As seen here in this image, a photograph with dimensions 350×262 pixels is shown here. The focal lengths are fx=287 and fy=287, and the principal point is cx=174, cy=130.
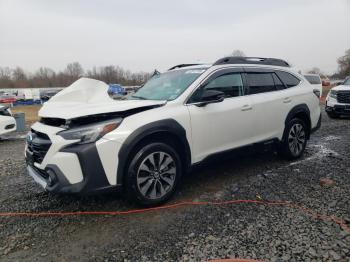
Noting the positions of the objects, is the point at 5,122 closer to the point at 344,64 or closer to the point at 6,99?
the point at 6,99

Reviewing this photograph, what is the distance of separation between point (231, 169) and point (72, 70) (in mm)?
114793

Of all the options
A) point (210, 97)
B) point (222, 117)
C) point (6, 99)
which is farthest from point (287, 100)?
point (6, 99)

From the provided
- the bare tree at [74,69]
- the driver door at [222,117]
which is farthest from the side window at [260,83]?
the bare tree at [74,69]

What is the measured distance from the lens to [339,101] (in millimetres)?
10570

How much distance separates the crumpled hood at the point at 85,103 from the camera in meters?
3.09

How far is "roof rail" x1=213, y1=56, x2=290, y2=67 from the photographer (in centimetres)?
418

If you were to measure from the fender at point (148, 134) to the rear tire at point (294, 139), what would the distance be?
2169mm

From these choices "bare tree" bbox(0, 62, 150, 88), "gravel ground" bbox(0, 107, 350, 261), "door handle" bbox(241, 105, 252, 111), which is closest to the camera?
"gravel ground" bbox(0, 107, 350, 261)

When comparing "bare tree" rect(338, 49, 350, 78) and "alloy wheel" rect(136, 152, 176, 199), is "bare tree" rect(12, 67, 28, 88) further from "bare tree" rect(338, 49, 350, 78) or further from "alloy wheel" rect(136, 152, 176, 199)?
"alloy wheel" rect(136, 152, 176, 199)

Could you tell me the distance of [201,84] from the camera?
3.78 m

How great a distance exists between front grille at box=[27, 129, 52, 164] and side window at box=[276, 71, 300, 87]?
12.6 ft

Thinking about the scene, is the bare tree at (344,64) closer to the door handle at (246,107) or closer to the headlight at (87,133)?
the door handle at (246,107)

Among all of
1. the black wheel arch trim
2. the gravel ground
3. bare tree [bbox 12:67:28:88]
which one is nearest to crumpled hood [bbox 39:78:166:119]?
the gravel ground

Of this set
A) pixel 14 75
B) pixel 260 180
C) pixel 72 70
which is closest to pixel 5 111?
pixel 260 180
